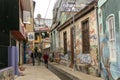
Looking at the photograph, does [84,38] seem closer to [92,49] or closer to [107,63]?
[92,49]

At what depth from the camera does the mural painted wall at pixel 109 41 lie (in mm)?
12781

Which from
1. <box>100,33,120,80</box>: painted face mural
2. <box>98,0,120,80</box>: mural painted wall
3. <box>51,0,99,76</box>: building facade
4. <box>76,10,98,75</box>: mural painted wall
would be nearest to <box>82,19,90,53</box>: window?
<box>51,0,99,76</box>: building facade

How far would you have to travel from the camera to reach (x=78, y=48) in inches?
869

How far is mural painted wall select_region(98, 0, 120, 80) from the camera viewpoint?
12781mm

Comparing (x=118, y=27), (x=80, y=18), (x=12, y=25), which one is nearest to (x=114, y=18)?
(x=118, y=27)

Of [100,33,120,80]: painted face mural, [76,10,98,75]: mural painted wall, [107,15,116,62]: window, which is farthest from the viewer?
[76,10,98,75]: mural painted wall

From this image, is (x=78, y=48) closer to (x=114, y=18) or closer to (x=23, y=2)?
(x=23, y=2)

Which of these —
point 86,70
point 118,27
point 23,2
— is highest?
point 23,2

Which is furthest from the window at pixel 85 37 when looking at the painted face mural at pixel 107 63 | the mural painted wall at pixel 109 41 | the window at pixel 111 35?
the window at pixel 111 35

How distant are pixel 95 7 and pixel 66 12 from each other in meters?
12.2

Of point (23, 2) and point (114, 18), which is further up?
point (23, 2)

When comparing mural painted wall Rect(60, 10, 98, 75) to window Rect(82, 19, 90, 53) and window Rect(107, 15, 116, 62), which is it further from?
window Rect(107, 15, 116, 62)

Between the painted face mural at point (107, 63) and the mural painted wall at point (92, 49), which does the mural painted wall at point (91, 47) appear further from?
the painted face mural at point (107, 63)

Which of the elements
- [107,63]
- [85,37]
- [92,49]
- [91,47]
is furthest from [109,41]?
[85,37]
